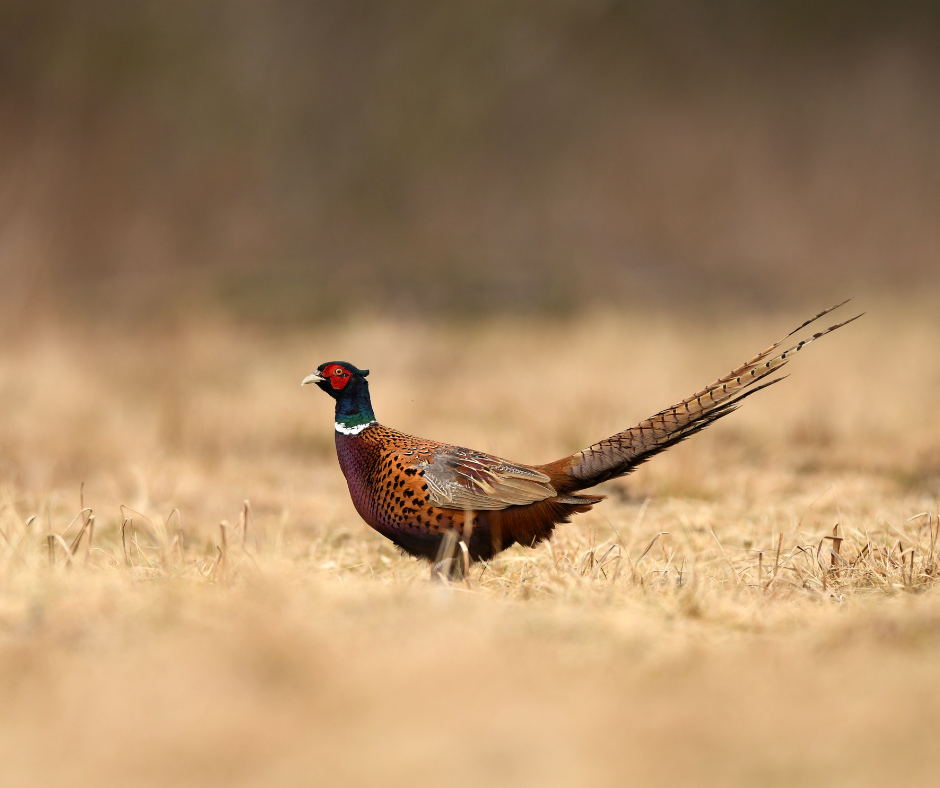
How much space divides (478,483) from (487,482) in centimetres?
5

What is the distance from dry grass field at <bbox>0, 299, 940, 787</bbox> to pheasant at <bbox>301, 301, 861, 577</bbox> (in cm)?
17

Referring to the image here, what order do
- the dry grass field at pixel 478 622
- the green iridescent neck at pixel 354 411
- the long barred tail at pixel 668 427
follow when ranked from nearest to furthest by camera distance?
the dry grass field at pixel 478 622
the long barred tail at pixel 668 427
the green iridescent neck at pixel 354 411

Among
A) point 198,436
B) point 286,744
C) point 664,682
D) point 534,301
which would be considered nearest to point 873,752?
point 664,682

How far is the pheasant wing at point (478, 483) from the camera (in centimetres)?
376

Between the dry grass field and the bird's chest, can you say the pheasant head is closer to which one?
the bird's chest

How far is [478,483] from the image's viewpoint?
12.5 ft

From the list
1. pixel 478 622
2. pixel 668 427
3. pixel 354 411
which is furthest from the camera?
pixel 354 411

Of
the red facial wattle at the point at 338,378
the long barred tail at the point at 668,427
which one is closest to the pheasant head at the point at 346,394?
the red facial wattle at the point at 338,378

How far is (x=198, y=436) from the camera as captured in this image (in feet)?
22.8

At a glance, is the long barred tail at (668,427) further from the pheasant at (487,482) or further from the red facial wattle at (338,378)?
the red facial wattle at (338,378)

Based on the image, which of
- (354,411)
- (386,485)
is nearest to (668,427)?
(386,485)

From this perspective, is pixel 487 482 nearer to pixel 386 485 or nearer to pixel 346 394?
pixel 386 485

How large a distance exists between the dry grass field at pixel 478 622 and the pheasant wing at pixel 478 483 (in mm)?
282

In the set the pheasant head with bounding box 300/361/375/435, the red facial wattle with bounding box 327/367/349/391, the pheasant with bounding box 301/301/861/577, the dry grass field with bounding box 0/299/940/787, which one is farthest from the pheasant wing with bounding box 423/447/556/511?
the red facial wattle with bounding box 327/367/349/391
